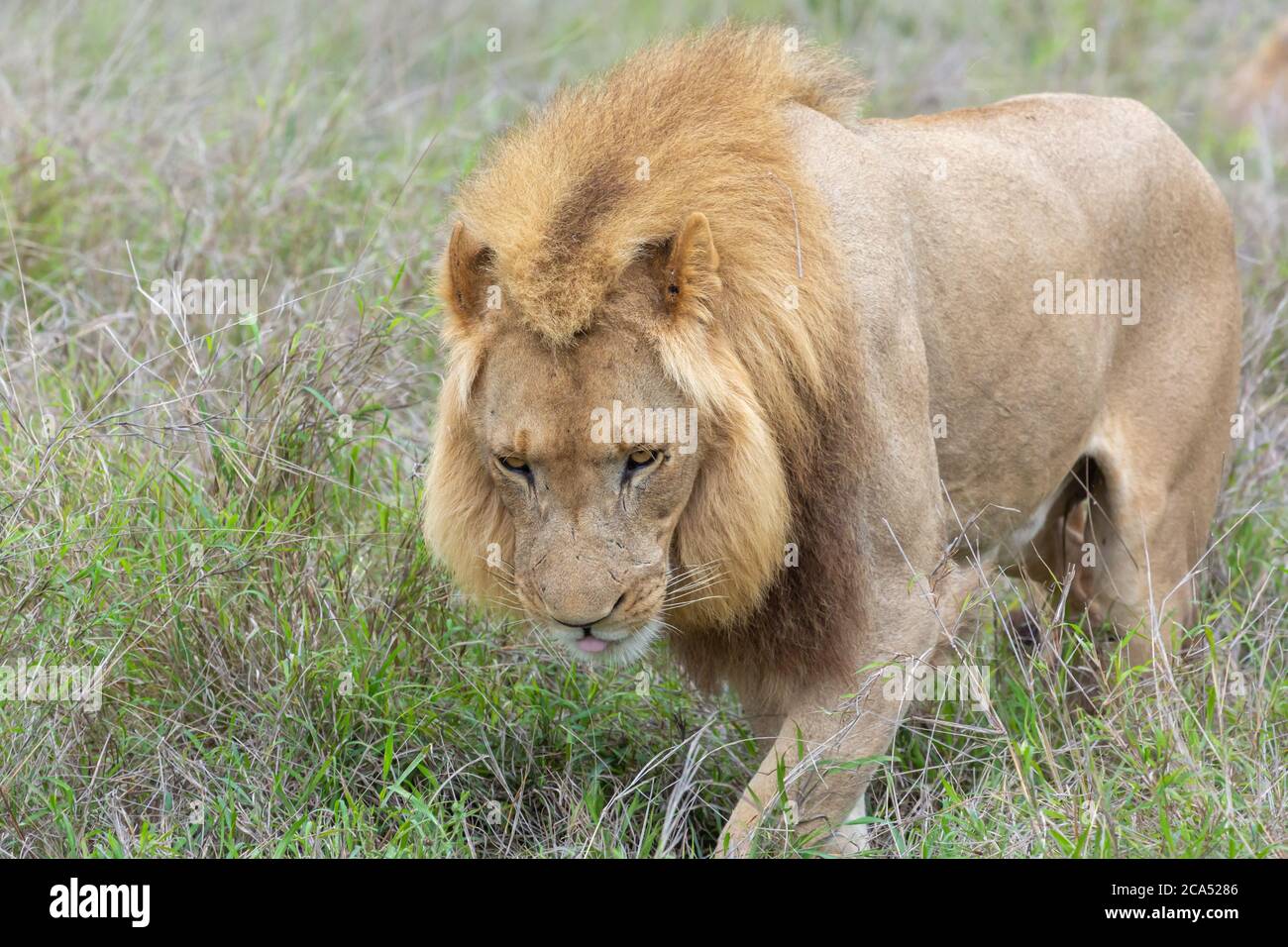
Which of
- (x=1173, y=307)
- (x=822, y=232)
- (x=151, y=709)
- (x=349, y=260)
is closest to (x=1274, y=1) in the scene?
(x=1173, y=307)

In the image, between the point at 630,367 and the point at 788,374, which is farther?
the point at 788,374

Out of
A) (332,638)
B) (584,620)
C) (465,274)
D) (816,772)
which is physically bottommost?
(816,772)

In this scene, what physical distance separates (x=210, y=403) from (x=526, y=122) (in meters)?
1.45

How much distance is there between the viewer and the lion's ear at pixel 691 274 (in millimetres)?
3566

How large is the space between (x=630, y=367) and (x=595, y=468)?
0.79 feet

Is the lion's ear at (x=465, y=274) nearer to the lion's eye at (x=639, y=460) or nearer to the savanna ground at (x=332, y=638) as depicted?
the lion's eye at (x=639, y=460)

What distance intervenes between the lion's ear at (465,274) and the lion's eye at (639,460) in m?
0.53

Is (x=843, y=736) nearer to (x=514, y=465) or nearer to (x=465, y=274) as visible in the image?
(x=514, y=465)

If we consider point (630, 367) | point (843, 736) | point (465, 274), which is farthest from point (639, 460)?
point (843, 736)

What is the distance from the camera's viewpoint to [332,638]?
15.0 feet

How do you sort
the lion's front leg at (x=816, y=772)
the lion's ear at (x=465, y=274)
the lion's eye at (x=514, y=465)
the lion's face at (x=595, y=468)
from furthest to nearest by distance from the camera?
the lion's front leg at (x=816, y=772) → the lion's ear at (x=465, y=274) → the lion's eye at (x=514, y=465) → the lion's face at (x=595, y=468)

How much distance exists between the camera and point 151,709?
14.4ft

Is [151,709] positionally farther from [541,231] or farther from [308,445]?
[541,231]

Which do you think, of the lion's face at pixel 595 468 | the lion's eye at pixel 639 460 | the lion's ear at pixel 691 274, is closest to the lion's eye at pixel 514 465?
the lion's face at pixel 595 468
